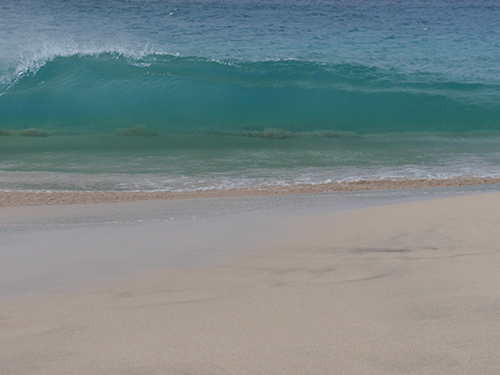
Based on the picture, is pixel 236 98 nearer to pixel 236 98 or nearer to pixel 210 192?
pixel 236 98

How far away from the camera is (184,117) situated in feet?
34.2

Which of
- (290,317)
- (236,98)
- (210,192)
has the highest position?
(236,98)

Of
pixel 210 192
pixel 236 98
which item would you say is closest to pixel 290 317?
pixel 210 192

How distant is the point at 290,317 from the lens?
1759 mm

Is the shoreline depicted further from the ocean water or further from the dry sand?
the dry sand

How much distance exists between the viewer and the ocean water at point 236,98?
6.49 meters

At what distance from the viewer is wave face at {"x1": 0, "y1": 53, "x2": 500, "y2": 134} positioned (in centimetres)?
1014

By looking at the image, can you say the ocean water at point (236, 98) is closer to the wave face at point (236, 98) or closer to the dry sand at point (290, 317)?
the wave face at point (236, 98)

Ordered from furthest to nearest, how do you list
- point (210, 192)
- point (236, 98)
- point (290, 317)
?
→ 1. point (236, 98)
2. point (210, 192)
3. point (290, 317)

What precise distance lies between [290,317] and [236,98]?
32.1 ft

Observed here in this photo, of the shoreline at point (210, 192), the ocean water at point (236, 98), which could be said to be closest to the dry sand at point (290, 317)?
the shoreline at point (210, 192)

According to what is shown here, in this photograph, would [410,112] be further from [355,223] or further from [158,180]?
[355,223]

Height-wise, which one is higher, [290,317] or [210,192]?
[290,317]

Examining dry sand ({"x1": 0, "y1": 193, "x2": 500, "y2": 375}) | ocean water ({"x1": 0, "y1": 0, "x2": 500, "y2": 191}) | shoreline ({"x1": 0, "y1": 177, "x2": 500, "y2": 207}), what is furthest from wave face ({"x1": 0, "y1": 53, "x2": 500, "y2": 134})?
dry sand ({"x1": 0, "y1": 193, "x2": 500, "y2": 375})
